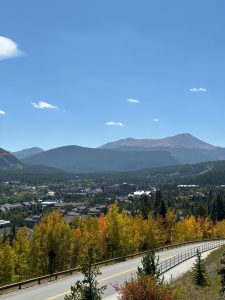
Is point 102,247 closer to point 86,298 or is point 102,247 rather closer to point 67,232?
point 67,232

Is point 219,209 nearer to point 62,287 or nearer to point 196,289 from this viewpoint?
point 196,289

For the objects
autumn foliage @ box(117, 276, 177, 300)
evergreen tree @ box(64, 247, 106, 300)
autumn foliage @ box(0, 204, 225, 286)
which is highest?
evergreen tree @ box(64, 247, 106, 300)

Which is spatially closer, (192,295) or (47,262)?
(192,295)

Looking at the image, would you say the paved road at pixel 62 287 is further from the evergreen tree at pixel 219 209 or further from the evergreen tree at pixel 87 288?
the evergreen tree at pixel 219 209

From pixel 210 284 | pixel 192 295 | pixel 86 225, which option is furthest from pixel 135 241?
pixel 192 295

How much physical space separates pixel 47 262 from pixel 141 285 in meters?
56.6

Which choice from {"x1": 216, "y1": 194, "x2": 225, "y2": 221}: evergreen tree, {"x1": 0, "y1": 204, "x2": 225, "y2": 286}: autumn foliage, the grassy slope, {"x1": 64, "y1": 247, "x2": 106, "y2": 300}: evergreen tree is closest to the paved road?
the grassy slope

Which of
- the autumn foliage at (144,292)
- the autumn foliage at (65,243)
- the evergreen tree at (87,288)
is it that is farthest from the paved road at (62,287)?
the autumn foliage at (65,243)

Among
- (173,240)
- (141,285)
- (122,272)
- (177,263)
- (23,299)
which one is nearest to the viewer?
(141,285)

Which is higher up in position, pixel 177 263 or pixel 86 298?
pixel 86 298

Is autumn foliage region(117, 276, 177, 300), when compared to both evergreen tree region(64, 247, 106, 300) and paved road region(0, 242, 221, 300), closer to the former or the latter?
evergreen tree region(64, 247, 106, 300)

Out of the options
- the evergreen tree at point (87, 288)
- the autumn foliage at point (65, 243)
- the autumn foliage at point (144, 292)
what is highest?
the evergreen tree at point (87, 288)

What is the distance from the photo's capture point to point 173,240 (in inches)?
4451

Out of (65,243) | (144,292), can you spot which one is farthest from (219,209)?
(144,292)
